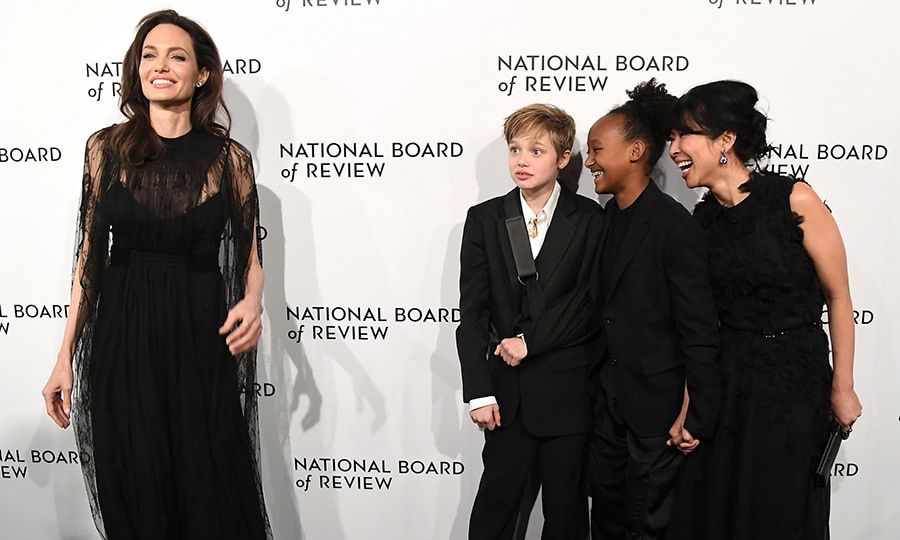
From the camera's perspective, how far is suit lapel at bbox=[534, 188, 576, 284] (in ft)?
7.26

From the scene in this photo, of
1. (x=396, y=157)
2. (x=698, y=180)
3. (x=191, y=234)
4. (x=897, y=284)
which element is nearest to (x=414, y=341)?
(x=396, y=157)

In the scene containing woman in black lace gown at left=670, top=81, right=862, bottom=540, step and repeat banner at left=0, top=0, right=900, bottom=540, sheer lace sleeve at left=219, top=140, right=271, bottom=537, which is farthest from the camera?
step and repeat banner at left=0, top=0, right=900, bottom=540

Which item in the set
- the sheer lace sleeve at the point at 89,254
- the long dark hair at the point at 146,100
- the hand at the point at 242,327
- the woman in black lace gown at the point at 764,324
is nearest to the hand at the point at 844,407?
the woman in black lace gown at the point at 764,324

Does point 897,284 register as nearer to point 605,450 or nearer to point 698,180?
point 698,180

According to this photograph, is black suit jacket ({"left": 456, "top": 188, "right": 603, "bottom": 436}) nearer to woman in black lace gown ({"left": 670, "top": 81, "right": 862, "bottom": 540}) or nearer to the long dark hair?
woman in black lace gown ({"left": 670, "top": 81, "right": 862, "bottom": 540})

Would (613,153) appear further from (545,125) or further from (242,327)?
(242,327)

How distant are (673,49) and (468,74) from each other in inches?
25.8

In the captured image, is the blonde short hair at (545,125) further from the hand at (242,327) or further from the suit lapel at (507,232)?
the hand at (242,327)

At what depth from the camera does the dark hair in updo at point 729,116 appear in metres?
2.00

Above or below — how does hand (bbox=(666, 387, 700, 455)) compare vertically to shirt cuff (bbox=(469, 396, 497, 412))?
below

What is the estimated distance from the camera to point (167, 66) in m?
2.09

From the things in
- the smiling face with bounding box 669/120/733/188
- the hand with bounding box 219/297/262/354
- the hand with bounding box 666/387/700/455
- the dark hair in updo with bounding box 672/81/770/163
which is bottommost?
the hand with bounding box 666/387/700/455

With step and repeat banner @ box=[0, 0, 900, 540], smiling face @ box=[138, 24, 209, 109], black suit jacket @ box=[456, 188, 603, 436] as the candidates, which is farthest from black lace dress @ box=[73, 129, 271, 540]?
black suit jacket @ box=[456, 188, 603, 436]

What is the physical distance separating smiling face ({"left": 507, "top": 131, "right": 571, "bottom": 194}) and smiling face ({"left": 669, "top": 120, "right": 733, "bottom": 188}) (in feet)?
1.13
